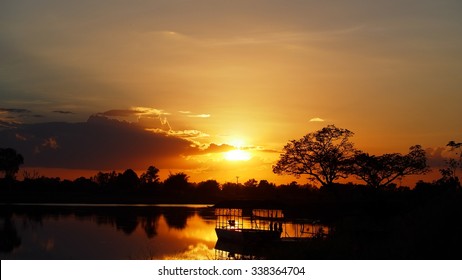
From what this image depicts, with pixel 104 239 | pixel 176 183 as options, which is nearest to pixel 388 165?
pixel 104 239

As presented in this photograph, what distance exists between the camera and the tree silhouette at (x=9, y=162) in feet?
539

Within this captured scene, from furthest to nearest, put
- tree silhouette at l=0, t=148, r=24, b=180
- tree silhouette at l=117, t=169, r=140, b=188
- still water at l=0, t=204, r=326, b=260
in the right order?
1. tree silhouette at l=117, t=169, r=140, b=188
2. tree silhouette at l=0, t=148, r=24, b=180
3. still water at l=0, t=204, r=326, b=260

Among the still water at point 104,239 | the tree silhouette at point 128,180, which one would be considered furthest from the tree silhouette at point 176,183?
the still water at point 104,239

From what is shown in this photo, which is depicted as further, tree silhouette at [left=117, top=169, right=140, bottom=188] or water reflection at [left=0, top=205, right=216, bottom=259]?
tree silhouette at [left=117, top=169, right=140, bottom=188]

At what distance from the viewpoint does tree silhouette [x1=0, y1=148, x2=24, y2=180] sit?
164 metres

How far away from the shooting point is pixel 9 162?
165 metres

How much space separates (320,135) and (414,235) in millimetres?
63757

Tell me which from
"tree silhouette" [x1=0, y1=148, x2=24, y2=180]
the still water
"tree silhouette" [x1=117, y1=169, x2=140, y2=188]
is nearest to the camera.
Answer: the still water

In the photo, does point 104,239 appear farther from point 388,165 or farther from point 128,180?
point 128,180

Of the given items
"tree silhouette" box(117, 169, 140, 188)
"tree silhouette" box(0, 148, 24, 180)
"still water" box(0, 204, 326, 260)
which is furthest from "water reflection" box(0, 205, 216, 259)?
"tree silhouette" box(117, 169, 140, 188)

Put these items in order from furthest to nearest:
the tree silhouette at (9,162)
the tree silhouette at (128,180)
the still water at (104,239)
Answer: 1. the tree silhouette at (128,180)
2. the tree silhouette at (9,162)
3. the still water at (104,239)

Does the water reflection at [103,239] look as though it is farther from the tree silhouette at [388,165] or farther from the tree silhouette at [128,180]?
the tree silhouette at [128,180]

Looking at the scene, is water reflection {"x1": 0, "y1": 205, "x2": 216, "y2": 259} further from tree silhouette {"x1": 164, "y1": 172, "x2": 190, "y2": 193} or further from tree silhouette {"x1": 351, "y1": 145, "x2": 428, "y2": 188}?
tree silhouette {"x1": 164, "y1": 172, "x2": 190, "y2": 193}

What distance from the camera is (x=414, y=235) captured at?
23344 mm
